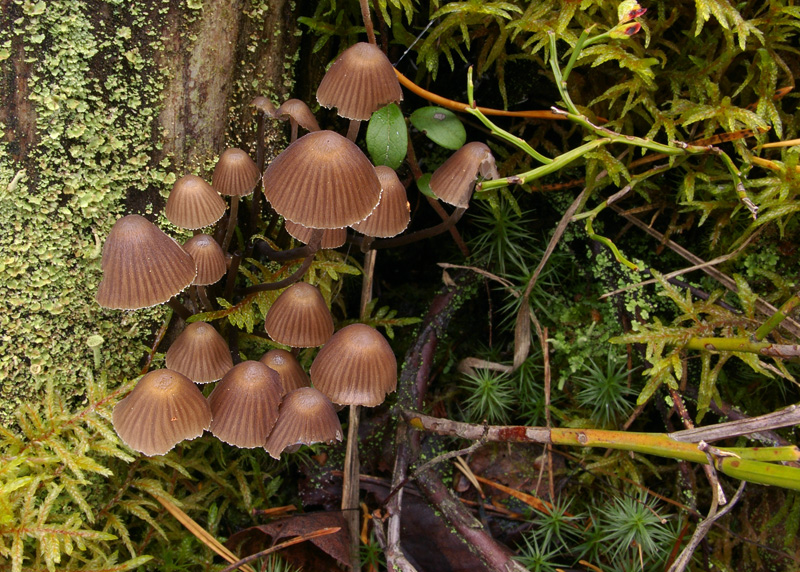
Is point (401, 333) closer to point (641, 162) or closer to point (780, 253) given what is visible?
point (641, 162)

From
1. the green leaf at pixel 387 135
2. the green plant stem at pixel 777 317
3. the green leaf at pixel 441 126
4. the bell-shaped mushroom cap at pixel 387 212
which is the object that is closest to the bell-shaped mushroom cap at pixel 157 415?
the bell-shaped mushroom cap at pixel 387 212

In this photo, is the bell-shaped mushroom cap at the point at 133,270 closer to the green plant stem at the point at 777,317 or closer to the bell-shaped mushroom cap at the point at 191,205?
the bell-shaped mushroom cap at the point at 191,205

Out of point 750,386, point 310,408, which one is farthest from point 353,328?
point 750,386

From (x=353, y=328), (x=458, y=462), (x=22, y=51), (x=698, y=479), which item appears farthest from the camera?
(x=458, y=462)

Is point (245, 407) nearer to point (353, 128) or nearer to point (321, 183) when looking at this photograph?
point (321, 183)

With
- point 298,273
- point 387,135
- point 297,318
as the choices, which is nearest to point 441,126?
point 387,135

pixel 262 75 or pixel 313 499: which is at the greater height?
pixel 262 75

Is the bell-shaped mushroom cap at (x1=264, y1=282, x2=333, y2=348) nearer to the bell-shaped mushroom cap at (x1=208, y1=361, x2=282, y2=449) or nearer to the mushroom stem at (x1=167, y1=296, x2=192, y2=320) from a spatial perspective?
the bell-shaped mushroom cap at (x1=208, y1=361, x2=282, y2=449)
